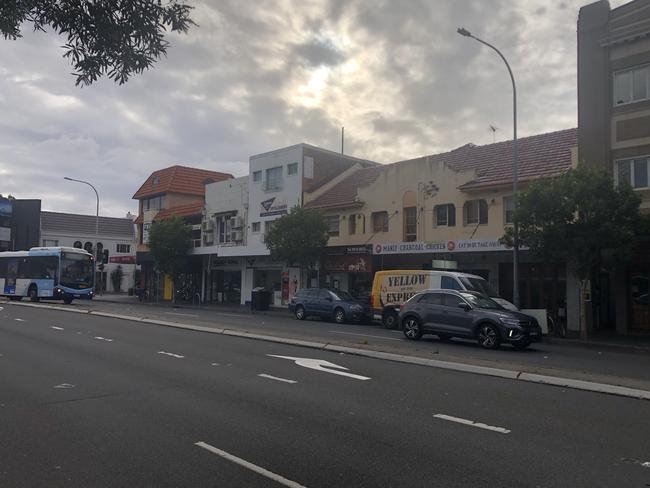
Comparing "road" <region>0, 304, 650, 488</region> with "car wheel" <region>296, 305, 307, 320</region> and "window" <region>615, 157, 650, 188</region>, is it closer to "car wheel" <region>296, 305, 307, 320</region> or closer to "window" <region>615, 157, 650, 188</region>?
"window" <region>615, 157, 650, 188</region>

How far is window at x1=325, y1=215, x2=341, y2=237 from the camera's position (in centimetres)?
3278

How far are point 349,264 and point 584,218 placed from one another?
45.5 feet

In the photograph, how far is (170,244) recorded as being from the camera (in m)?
39.8

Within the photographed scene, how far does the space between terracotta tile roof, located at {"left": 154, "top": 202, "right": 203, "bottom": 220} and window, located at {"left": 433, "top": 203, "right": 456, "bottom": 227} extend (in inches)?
814

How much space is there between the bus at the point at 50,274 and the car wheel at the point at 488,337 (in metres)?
25.8

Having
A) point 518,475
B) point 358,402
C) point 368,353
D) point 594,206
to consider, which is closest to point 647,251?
point 594,206

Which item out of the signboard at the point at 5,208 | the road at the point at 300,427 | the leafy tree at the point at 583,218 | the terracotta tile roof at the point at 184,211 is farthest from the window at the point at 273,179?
the signboard at the point at 5,208

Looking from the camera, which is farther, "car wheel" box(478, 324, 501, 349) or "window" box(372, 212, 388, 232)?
"window" box(372, 212, 388, 232)

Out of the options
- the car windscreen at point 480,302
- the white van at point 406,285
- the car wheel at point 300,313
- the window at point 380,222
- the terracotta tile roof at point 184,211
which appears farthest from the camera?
the terracotta tile roof at point 184,211

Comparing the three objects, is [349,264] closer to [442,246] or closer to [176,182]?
[442,246]

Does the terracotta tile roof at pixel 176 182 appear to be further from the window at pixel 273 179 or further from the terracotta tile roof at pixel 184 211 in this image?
the window at pixel 273 179

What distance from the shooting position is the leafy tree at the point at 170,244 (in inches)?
1567

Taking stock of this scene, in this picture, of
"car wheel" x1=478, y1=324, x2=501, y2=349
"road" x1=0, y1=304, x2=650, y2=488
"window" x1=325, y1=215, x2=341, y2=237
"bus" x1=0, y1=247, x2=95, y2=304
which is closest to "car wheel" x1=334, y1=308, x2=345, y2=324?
"window" x1=325, y1=215, x2=341, y2=237

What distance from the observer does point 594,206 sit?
726 inches
